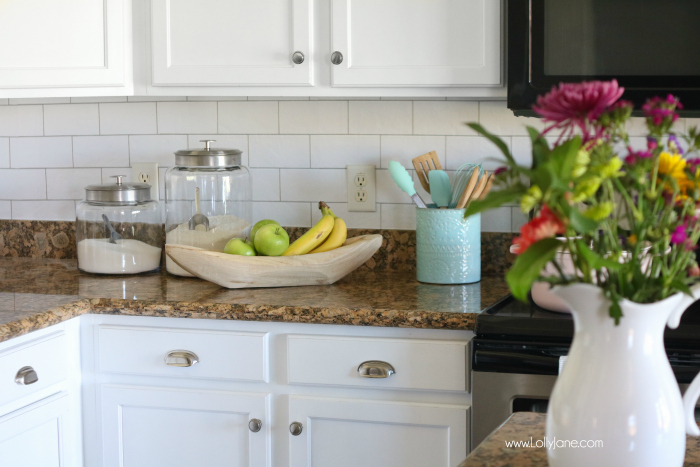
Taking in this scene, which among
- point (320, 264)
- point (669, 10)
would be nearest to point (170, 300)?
point (320, 264)

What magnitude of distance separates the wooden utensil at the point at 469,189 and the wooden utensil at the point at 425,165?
13 centimetres

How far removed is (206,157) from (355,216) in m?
0.46

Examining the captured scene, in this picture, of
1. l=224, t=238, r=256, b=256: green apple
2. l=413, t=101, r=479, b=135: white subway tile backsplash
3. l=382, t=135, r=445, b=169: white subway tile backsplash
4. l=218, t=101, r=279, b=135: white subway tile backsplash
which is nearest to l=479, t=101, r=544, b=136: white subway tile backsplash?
l=413, t=101, r=479, b=135: white subway tile backsplash

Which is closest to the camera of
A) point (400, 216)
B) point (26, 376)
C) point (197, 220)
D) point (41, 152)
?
point (26, 376)

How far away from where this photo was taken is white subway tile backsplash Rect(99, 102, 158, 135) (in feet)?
7.64

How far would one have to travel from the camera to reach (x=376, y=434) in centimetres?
167

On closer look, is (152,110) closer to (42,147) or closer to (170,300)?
(42,147)

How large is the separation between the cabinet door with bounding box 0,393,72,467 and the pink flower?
1353mm

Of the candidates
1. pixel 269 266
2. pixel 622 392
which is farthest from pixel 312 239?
pixel 622 392

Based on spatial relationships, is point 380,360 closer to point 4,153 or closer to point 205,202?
point 205,202

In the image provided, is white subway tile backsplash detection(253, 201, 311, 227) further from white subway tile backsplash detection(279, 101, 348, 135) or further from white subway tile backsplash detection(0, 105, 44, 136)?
white subway tile backsplash detection(0, 105, 44, 136)

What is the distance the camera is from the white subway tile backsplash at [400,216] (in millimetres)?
2186

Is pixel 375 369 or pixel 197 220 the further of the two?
pixel 197 220

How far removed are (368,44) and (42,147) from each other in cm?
115
